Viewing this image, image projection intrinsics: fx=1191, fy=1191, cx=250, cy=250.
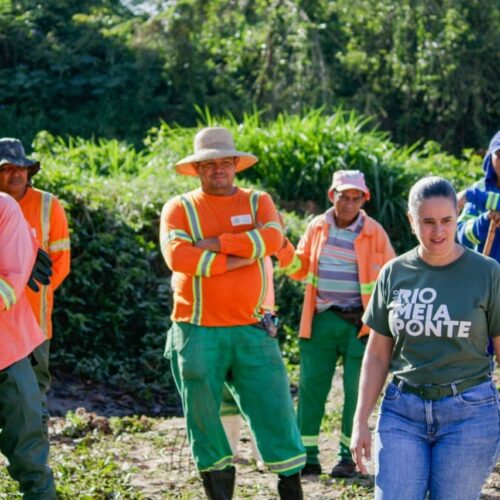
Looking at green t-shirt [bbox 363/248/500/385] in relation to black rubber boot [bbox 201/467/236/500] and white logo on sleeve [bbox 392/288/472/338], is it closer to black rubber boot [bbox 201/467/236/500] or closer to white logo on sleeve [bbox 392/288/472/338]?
white logo on sleeve [bbox 392/288/472/338]

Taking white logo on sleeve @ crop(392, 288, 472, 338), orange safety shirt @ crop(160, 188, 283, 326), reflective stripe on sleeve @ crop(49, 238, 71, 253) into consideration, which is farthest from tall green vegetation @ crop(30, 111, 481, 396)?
white logo on sleeve @ crop(392, 288, 472, 338)

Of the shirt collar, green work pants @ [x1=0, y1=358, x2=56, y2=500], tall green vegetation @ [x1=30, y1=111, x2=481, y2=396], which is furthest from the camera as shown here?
tall green vegetation @ [x1=30, y1=111, x2=481, y2=396]

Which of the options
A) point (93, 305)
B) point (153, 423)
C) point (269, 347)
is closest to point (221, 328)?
point (269, 347)

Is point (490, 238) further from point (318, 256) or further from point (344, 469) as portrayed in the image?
point (344, 469)

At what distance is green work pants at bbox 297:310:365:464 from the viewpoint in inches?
282

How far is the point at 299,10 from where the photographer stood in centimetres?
1986

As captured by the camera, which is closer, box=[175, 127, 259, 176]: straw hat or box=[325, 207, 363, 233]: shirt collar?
box=[175, 127, 259, 176]: straw hat

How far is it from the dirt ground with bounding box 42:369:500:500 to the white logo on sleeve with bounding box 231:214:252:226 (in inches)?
63.0

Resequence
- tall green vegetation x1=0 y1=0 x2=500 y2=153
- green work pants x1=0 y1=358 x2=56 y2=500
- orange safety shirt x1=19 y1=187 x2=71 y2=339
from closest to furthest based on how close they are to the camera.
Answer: green work pants x1=0 y1=358 x2=56 y2=500
orange safety shirt x1=19 y1=187 x2=71 y2=339
tall green vegetation x1=0 y1=0 x2=500 y2=153

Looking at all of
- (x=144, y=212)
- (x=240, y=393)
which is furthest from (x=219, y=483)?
(x=144, y=212)

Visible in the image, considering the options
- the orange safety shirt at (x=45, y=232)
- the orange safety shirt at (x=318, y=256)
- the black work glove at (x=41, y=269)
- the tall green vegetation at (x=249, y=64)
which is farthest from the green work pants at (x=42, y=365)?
the tall green vegetation at (x=249, y=64)

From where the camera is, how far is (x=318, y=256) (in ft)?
23.9

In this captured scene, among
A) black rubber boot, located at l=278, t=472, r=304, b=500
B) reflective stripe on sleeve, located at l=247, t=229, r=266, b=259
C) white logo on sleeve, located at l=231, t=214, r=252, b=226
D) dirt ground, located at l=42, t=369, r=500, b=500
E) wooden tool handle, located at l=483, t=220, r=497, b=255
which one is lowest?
dirt ground, located at l=42, t=369, r=500, b=500

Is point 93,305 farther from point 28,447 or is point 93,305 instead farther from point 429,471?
point 429,471
